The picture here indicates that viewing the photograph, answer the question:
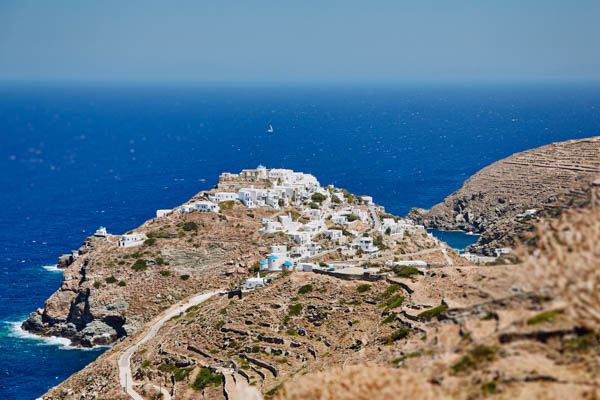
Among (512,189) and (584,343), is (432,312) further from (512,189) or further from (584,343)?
(512,189)

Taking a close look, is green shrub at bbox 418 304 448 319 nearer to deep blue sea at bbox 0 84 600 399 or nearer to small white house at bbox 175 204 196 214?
deep blue sea at bbox 0 84 600 399

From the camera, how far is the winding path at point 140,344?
137 feet

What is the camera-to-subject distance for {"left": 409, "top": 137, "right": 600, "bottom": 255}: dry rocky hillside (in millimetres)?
99062

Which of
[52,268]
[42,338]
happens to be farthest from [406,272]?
[52,268]

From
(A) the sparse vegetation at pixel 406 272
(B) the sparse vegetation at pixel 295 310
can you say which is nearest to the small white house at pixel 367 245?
(A) the sparse vegetation at pixel 406 272

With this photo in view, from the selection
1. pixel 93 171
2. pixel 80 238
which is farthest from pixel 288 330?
pixel 93 171

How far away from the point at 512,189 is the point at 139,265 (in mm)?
60904

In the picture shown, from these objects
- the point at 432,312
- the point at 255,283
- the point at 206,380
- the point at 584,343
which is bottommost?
the point at 255,283

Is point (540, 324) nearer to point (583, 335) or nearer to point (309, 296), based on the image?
point (583, 335)

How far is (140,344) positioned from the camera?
174 ft

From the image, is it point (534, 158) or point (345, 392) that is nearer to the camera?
point (345, 392)

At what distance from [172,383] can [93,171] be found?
4209 inches

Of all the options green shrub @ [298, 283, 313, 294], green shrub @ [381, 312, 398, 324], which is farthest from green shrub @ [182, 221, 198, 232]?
green shrub @ [381, 312, 398, 324]

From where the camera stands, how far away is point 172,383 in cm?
4112
